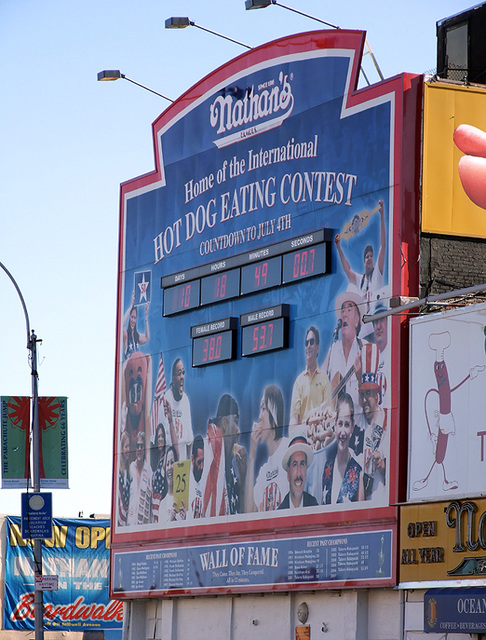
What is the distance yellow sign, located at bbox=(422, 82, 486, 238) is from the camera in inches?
952

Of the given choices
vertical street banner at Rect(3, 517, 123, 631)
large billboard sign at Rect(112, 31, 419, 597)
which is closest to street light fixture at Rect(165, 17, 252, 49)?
large billboard sign at Rect(112, 31, 419, 597)

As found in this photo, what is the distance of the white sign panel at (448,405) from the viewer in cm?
2180

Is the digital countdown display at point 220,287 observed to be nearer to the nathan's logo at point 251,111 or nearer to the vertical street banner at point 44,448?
the nathan's logo at point 251,111

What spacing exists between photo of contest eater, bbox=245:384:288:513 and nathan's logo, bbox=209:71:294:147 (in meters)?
5.63

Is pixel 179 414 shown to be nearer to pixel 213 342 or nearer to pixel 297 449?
pixel 213 342

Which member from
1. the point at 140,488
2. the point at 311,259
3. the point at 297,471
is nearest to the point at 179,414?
the point at 140,488

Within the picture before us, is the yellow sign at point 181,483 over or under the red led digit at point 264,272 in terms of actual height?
under

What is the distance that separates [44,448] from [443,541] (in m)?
10.8

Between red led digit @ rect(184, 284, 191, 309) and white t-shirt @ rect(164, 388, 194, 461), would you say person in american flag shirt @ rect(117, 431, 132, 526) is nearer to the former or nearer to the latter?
white t-shirt @ rect(164, 388, 194, 461)

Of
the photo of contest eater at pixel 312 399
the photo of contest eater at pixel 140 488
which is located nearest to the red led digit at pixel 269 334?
the photo of contest eater at pixel 312 399

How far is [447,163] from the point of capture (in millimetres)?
24375

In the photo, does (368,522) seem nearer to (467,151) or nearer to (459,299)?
(459,299)

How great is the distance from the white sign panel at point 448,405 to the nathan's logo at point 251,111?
6.74m

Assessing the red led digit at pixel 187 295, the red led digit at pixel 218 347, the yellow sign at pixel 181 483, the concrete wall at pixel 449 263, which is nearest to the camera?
the concrete wall at pixel 449 263
